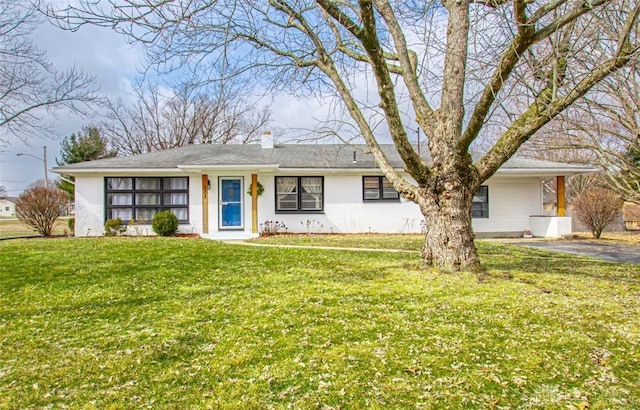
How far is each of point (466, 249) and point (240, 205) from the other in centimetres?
1023

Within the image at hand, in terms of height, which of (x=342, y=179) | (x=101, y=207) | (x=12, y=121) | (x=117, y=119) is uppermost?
(x=117, y=119)

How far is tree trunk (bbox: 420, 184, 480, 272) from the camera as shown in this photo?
253 inches

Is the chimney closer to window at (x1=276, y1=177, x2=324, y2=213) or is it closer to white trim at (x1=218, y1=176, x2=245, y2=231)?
window at (x1=276, y1=177, x2=324, y2=213)

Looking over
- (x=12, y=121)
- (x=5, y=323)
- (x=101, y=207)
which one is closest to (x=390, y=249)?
(x=5, y=323)

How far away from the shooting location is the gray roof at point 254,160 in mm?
13820

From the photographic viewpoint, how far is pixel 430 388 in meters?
2.84

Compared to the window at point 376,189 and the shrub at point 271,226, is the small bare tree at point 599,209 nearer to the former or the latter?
the window at point 376,189

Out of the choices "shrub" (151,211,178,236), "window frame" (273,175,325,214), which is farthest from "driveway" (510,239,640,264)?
"shrub" (151,211,178,236)

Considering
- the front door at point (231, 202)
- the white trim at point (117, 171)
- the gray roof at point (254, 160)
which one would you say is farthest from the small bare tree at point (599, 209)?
the white trim at point (117, 171)

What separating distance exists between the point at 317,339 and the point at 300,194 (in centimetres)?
1176

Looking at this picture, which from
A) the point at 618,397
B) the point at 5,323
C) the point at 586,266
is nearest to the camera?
the point at 618,397

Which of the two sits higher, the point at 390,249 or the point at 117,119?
the point at 117,119

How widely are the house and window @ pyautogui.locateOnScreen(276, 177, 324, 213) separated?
0.04m

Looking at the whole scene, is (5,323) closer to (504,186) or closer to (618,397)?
(618,397)
